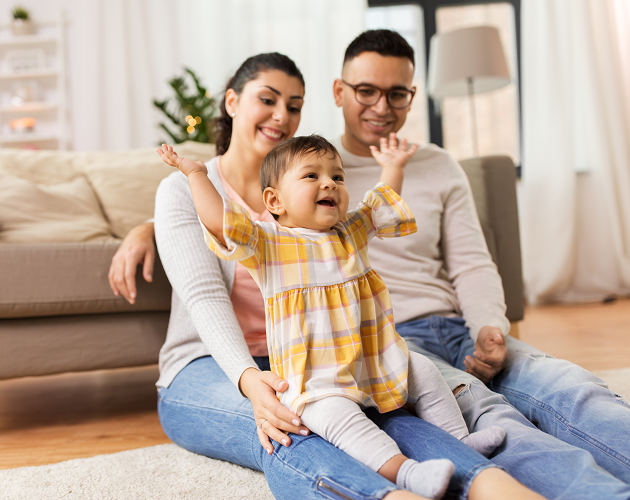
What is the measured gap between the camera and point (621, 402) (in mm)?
875

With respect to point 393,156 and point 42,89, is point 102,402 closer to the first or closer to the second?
point 393,156

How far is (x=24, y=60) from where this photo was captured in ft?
11.9

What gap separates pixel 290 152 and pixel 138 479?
68cm

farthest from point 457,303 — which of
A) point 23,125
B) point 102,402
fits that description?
point 23,125

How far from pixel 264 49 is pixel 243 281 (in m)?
2.76

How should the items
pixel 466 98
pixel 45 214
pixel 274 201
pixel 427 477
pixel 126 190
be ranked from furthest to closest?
pixel 466 98
pixel 126 190
pixel 45 214
pixel 274 201
pixel 427 477

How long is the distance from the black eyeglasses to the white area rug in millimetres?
863

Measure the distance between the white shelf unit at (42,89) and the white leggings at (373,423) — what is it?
11.1ft

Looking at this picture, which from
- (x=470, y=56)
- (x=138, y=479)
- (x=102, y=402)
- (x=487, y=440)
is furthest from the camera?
(x=470, y=56)

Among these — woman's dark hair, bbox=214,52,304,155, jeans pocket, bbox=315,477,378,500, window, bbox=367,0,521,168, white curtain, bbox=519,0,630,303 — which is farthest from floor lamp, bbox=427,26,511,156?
jeans pocket, bbox=315,477,378,500

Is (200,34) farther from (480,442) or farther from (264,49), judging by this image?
(480,442)

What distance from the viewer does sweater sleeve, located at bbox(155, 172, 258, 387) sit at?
0.95 meters

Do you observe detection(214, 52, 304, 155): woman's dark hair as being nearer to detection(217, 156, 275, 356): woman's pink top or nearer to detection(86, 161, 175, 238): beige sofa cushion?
detection(217, 156, 275, 356): woman's pink top

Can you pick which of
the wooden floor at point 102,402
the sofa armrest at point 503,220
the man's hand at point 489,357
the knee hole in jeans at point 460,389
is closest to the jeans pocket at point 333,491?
the knee hole in jeans at point 460,389
